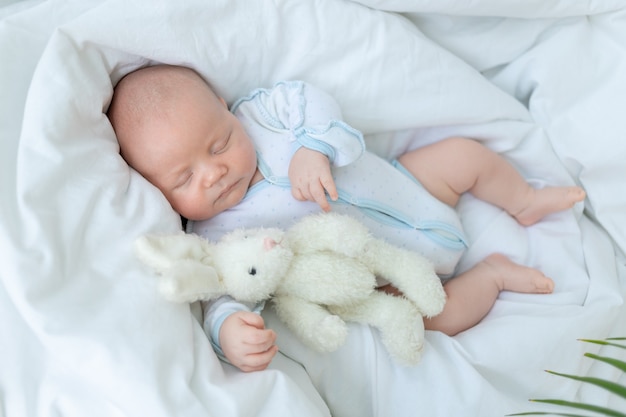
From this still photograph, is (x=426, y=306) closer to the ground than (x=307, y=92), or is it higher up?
closer to the ground

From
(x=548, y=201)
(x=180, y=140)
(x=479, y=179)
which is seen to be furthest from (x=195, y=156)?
(x=548, y=201)

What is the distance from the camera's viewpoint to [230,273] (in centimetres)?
91

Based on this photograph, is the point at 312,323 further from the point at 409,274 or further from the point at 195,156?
the point at 195,156

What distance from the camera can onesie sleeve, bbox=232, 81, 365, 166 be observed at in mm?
1073

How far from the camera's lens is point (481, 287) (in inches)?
47.3

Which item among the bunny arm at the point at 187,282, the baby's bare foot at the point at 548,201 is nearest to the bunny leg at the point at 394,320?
the bunny arm at the point at 187,282

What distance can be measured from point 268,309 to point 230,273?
18cm

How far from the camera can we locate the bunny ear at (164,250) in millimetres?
865

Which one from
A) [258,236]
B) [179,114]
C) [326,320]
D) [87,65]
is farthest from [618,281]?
[87,65]

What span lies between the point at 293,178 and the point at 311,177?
0.04 meters

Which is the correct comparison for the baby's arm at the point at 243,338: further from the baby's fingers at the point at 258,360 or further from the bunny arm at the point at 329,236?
the bunny arm at the point at 329,236

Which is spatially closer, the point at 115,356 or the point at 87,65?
the point at 115,356

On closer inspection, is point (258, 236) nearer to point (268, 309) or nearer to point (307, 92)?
point (268, 309)

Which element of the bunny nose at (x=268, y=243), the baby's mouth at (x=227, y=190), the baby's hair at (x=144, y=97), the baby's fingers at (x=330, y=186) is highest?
the baby's hair at (x=144, y=97)
